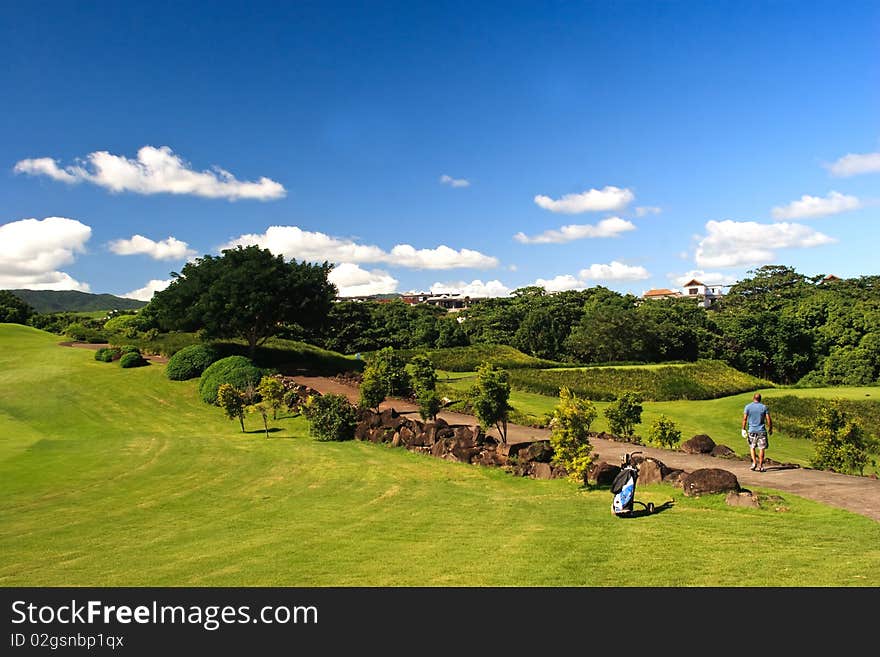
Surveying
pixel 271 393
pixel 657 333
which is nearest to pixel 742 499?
pixel 271 393

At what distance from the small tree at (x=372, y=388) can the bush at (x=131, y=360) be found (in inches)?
943

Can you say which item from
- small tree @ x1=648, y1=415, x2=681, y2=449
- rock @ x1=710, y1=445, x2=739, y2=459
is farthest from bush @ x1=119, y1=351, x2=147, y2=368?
rock @ x1=710, y1=445, x2=739, y2=459

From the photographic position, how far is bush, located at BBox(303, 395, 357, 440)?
77.5 ft

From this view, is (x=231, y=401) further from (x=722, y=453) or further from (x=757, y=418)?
(x=757, y=418)

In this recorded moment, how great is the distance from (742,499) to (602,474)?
368 cm

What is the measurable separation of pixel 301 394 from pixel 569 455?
2027cm

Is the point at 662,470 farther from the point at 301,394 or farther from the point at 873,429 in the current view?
the point at 873,429

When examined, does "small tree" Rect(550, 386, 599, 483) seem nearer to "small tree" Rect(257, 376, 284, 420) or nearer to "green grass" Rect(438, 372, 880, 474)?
"green grass" Rect(438, 372, 880, 474)

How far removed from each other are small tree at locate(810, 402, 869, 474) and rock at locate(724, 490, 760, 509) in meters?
7.43

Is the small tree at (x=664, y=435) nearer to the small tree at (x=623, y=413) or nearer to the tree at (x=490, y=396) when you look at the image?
the small tree at (x=623, y=413)

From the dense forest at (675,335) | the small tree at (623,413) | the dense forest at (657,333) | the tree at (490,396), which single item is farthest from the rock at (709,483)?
the dense forest at (657,333)

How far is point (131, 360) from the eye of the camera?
42.2m

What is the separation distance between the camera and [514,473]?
16922mm

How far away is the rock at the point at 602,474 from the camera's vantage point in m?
14.6
